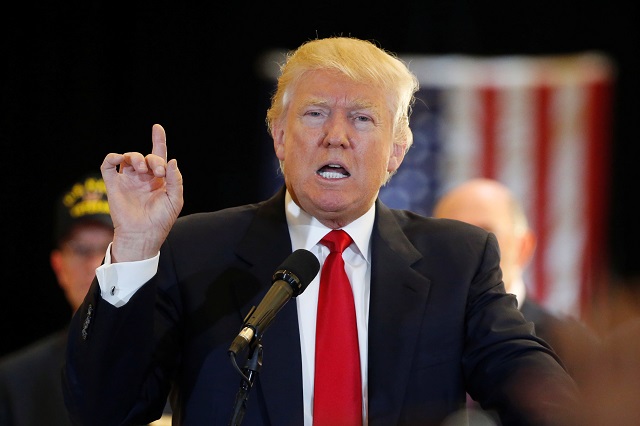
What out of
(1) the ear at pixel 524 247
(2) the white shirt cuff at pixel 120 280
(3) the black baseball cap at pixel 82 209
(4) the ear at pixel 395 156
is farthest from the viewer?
(1) the ear at pixel 524 247

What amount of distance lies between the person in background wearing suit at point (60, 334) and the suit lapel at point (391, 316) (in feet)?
4.44

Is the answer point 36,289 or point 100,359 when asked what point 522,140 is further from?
point 100,359

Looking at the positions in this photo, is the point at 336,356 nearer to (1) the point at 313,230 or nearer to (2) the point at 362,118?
(1) the point at 313,230

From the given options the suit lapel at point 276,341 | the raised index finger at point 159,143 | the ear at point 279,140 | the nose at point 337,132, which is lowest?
the suit lapel at point 276,341

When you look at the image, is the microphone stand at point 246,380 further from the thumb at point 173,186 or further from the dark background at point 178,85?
the dark background at point 178,85

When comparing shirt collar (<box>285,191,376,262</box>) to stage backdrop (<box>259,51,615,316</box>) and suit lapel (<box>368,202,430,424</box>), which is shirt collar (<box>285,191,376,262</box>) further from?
stage backdrop (<box>259,51,615,316</box>)

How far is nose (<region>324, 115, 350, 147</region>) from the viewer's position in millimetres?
2117

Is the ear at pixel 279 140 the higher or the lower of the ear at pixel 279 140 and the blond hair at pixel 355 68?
the lower

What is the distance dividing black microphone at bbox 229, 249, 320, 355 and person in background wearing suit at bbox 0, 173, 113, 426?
5.01 ft

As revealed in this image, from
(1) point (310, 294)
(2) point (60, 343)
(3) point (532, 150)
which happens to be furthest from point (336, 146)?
(3) point (532, 150)

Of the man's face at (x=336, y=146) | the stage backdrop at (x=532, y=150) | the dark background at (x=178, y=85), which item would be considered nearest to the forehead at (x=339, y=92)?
the man's face at (x=336, y=146)

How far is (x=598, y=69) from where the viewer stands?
4.62 metres

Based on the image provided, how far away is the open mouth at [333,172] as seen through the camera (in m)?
2.14

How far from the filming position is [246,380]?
161 centimetres
